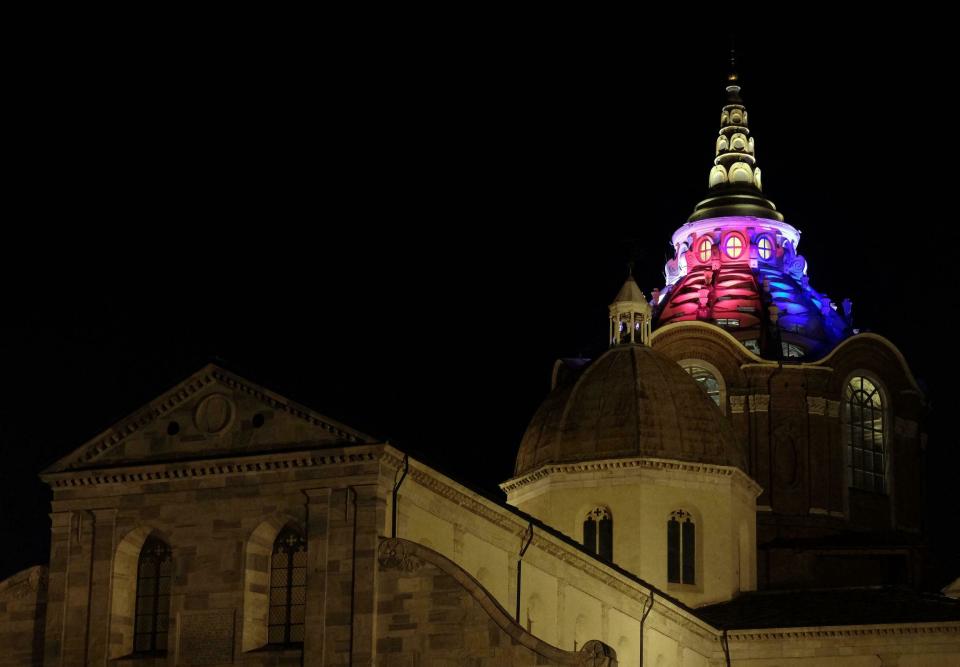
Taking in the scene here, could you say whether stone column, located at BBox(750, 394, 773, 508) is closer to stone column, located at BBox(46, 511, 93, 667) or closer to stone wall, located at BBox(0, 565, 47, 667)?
stone column, located at BBox(46, 511, 93, 667)

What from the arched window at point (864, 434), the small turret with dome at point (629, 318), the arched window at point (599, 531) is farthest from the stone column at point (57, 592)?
the arched window at point (864, 434)

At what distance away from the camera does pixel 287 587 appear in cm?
5250

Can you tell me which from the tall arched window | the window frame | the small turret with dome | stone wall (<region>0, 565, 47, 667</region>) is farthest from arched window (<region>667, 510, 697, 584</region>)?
stone wall (<region>0, 565, 47, 667</region>)

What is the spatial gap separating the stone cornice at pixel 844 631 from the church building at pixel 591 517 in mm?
70

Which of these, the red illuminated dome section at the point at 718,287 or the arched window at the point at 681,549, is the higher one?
the red illuminated dome section at the point at 718,287

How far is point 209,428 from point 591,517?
20890 millimetres

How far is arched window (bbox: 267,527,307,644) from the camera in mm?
52219

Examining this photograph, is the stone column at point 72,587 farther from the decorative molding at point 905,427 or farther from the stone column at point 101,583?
the decorative molding at point 905,427

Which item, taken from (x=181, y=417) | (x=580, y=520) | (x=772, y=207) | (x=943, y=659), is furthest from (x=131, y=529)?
(x=772, y=207)

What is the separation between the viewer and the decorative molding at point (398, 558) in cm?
5053

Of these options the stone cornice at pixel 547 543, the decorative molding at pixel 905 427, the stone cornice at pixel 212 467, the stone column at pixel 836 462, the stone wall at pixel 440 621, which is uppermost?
the decorative molding at pixel 905 427

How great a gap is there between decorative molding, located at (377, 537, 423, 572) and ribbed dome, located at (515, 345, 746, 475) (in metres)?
21.4

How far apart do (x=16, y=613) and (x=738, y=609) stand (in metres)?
25.4

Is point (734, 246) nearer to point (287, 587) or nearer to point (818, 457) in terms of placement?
point (818, 457)
